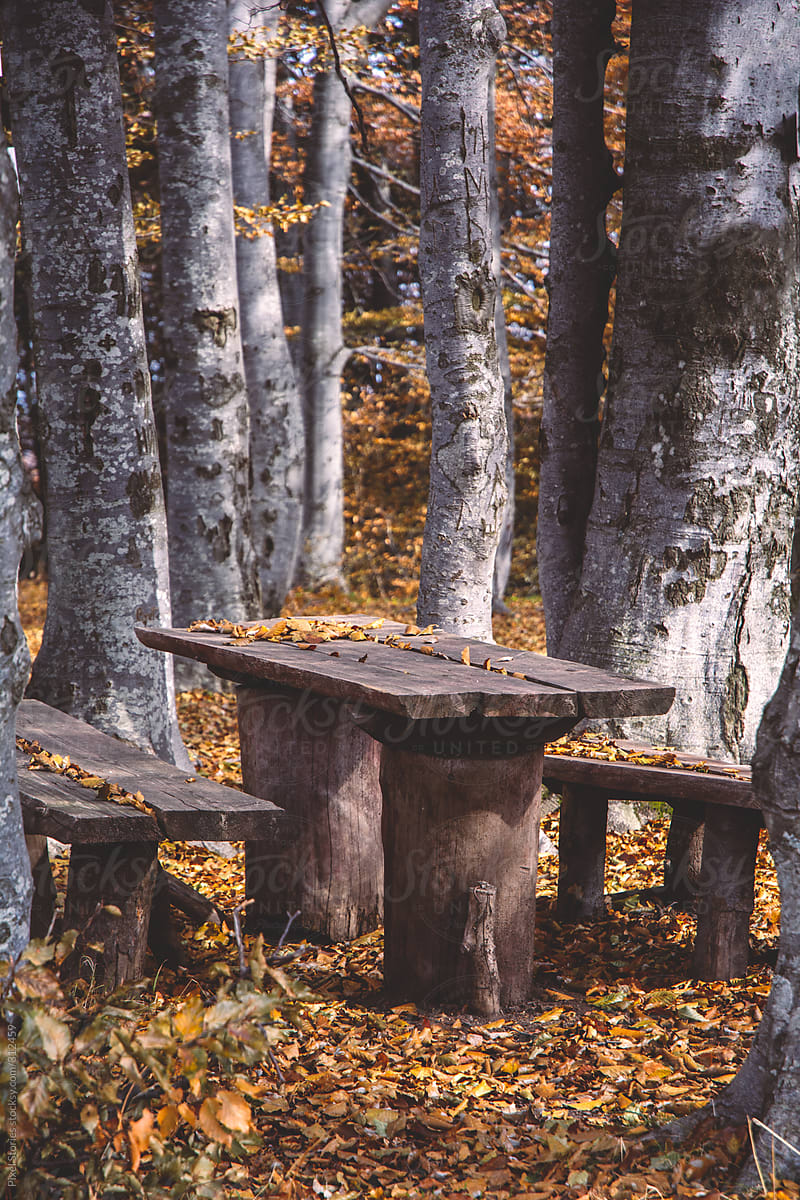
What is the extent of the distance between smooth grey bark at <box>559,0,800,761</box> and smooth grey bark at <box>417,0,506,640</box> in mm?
682

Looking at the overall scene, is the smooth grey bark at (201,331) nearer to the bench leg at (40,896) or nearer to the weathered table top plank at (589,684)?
the bench leg at (40,896)

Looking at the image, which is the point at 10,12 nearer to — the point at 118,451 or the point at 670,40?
the point at 118,451

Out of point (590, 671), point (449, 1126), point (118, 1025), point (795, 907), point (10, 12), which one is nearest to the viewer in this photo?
point (118, 1025)

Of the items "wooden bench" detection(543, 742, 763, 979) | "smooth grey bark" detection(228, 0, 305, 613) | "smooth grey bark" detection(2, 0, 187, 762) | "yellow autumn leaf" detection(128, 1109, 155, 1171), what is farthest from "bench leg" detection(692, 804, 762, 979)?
"smooth grey bark" detection(228, 0, 305, 613)

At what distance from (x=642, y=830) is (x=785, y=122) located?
10.7 feet

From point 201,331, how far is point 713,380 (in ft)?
12.3

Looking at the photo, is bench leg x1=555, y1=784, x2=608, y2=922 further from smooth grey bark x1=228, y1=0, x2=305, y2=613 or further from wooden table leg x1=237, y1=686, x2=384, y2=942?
smooth grey bark x1=228, y1=0, x2=305, y2=613

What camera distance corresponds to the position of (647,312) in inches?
188

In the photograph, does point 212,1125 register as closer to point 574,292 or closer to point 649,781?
point 649,781

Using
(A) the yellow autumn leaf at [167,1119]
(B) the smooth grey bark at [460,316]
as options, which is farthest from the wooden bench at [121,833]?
(B) the smooth grey bark at [460,316]

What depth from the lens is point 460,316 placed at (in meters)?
4.92

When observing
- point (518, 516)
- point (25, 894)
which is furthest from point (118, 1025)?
point (518, 516)

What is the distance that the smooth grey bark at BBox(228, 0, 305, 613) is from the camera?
375 inches

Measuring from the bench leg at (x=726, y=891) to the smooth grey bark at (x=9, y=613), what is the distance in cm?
206
